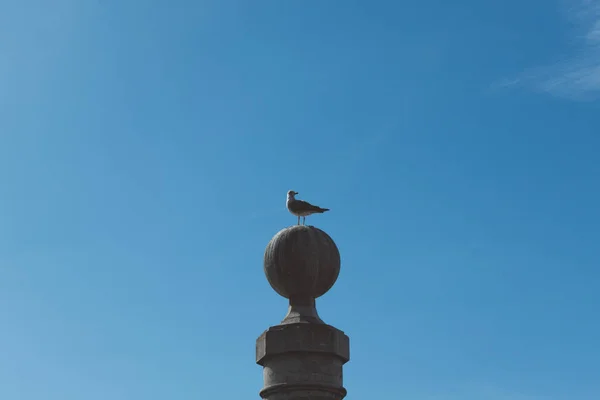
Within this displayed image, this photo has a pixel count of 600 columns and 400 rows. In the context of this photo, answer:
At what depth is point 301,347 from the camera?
7.98 meters

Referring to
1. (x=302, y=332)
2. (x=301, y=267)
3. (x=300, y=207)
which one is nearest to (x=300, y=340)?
(x=302, y=332)

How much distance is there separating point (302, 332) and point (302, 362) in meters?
0.29

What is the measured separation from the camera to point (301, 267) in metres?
8.27

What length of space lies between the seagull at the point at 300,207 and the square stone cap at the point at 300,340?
5.96 feet

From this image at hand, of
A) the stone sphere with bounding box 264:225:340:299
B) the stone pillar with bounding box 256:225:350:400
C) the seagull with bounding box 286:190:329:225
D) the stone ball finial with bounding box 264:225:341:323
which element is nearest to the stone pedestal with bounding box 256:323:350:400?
the stone pillar with bounding box 256:225:350:400

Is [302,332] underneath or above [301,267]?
underneath

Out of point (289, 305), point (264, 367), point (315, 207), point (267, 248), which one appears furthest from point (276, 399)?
point (315, 207)

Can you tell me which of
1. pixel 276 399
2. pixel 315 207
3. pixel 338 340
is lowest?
pixel 276 399

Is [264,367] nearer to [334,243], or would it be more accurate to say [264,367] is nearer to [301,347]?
[301,347]

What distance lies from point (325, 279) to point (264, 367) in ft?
3.52

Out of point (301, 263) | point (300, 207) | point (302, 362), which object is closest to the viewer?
point (302, 362)

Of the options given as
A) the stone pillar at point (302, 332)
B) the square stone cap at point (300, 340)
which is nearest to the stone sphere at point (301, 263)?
the stone pillar at point (302, 332)

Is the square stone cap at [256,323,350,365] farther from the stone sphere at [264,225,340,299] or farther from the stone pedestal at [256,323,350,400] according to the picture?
the stone sphere at [264,225,340,299]

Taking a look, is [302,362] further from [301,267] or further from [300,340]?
[301,267]
